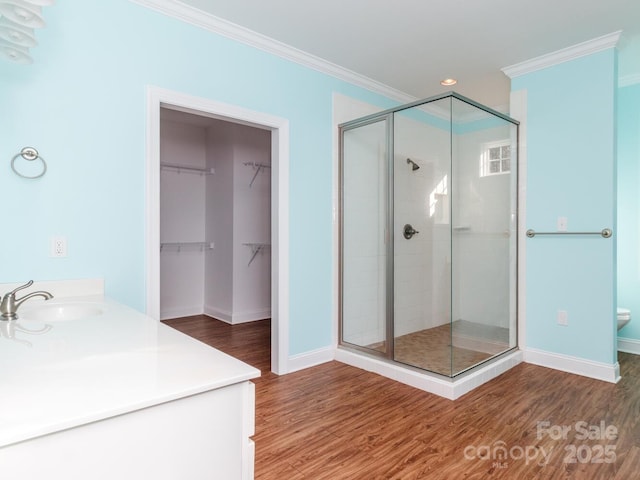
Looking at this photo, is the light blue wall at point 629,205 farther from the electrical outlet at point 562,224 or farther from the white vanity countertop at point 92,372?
the white vanity countertop at point 92,372

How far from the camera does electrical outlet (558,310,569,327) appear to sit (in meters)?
3.17

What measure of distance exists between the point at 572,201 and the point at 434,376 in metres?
1.79

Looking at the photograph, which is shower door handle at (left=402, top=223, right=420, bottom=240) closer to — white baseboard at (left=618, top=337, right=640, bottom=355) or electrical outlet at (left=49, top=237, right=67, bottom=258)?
white baseboard at (left=618, top=337, right=640, bottom=355)

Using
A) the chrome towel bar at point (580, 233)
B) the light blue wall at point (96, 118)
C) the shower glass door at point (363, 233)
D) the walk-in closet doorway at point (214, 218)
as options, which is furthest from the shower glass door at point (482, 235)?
the walk-in closet doorway at point (214, 218)

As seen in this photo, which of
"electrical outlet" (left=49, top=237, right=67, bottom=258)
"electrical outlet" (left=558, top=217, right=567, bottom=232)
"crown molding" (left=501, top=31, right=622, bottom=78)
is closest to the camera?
"electrical outlet" (left=49, top=237, right=67, bottom=258)

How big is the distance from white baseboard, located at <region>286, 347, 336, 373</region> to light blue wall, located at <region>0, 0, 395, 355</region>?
1300 mm

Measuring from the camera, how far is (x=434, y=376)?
2744 millimetres

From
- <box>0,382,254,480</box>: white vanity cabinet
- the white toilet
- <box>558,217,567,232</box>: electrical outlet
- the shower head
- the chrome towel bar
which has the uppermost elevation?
the shower head

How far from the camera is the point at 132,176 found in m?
2.33

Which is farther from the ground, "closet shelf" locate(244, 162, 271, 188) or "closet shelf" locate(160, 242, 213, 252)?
"closet shelf" locate(244, 162, 271, 188)

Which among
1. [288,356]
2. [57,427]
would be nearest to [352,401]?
[288,356]

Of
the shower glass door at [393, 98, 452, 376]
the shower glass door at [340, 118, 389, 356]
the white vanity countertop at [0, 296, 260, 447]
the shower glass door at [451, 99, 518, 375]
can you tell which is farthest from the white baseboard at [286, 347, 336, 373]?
the white vanity countertop at [0, 296, 260, 447]

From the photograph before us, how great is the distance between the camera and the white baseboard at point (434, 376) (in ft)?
8.68

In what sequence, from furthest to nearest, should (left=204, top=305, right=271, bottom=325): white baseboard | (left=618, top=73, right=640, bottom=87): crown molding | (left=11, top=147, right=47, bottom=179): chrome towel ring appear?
1. (left=204, top=305, right=271, bottom=325): white baseboard
2. (left=618, top=73, right=640, bottom=87): crown molding
3. (left=11, top=147, right=47, bottom=179): chrome towel ring
